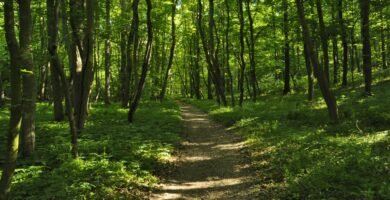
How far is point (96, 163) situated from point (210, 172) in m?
3.33

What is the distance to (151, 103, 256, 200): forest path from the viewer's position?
913 cm

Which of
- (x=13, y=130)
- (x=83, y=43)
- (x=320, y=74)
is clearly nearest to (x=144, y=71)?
(x=83, y=43)

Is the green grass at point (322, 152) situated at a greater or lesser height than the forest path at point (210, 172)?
greater

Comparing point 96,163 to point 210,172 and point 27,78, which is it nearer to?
point 27,78

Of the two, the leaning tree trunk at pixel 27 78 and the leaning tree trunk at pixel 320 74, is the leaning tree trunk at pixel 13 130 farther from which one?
the leaning tree trunk at pixel 320 74

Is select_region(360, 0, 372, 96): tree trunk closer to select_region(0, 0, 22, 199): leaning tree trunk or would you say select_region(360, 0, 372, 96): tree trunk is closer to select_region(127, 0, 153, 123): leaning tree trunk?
select_region(127, 0, 153, 123): leaning tree trunk

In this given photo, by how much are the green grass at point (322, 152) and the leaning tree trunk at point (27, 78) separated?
18.6 ft

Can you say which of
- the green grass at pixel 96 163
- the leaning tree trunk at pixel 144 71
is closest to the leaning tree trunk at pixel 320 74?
the green grass at pixel 96 163

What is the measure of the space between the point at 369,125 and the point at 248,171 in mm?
7004

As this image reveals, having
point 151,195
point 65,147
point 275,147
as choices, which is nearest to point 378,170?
point 275,147

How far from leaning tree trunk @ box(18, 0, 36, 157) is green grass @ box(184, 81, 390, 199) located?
18.6 ft

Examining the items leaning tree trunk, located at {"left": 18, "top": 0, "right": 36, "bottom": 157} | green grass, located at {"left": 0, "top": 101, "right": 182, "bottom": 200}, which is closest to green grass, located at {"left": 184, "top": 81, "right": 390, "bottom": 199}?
green grass, located at {"left": 0, "top": 101, "right": 182, "bottom": 200}

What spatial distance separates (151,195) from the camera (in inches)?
353

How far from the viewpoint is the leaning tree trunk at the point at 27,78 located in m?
6.76
